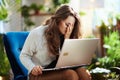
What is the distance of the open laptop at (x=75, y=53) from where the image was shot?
230cm

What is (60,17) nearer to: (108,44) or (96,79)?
(96,79)

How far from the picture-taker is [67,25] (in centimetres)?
244

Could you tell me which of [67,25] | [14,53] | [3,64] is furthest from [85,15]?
[67,25]

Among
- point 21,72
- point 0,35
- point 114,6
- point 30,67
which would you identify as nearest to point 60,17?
point 30,67

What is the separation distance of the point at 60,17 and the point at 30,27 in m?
3.16

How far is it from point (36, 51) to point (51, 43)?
0.14 meters

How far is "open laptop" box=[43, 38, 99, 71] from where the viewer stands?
2.30 m

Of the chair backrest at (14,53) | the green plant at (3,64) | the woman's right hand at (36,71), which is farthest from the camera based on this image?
Result: the green plant at (3,64)

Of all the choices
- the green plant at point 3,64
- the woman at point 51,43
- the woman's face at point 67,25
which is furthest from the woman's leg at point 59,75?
the green plant at point 3,64

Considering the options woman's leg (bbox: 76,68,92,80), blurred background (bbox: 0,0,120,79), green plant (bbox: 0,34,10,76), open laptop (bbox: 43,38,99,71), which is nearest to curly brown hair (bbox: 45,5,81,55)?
open laptop (bbox: 43,38,99,71)

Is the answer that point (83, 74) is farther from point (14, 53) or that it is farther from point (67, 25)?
point (14, 53)

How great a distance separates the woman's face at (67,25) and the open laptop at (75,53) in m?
0.15

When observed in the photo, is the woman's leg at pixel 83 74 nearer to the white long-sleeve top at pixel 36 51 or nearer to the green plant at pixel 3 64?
the white long-sleeve top at pixel 36 51

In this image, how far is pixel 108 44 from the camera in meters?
4.17
